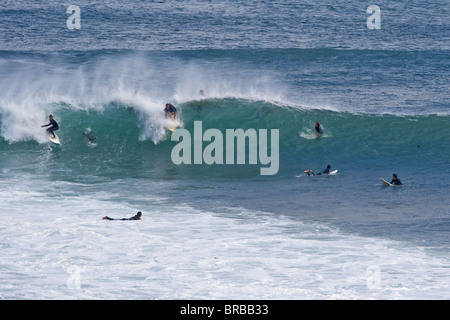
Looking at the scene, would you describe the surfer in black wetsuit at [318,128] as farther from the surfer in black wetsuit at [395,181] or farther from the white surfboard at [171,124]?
the surfer in black wetsuit at [395,181]

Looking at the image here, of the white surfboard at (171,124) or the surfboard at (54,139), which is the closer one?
the surfboard at (54,139)

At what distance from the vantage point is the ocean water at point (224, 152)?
18.9m

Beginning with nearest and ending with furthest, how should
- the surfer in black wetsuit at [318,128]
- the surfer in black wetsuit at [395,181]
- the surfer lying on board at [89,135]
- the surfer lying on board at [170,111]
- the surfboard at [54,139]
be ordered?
1. the surfer in black wetsuit at [395,181]
2. the surfboard at [54,139]
3. the surfer in black wetsuit at [318,128]
4. the surfer lying on board at [89,135]
5. the surfer lying on board at [170,111]

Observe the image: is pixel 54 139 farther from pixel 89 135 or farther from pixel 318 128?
pixel 318 128

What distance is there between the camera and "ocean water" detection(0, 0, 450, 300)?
61.9 ft

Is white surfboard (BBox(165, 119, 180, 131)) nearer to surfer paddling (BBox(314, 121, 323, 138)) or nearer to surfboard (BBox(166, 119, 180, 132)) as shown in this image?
surfboard (BBox(166, 119, 180, 132))

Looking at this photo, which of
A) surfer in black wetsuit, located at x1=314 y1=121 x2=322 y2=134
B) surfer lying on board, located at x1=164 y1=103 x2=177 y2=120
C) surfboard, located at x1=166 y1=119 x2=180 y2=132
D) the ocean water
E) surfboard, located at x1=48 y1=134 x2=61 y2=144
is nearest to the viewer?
the ocean water

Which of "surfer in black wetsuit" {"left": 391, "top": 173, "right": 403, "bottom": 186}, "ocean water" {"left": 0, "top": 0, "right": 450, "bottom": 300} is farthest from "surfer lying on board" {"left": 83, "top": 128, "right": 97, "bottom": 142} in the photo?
"surfer in black wetsuit" {"left": 391, "top": 173, "right": 403, "bottom": 186}

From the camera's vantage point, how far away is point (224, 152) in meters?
30.2

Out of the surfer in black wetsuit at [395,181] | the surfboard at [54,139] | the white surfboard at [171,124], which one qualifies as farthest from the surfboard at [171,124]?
the surfer in black wetsuit at [395,181]

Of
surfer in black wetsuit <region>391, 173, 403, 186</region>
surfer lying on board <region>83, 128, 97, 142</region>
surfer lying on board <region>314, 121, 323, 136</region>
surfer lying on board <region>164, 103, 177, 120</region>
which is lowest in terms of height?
surfer in black wetsuit <region>391, 173, 403, 186</region>

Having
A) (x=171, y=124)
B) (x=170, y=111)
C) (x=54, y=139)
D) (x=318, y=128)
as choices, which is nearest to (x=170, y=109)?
(x=170, y=111)

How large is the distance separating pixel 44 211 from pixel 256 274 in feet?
22.1
